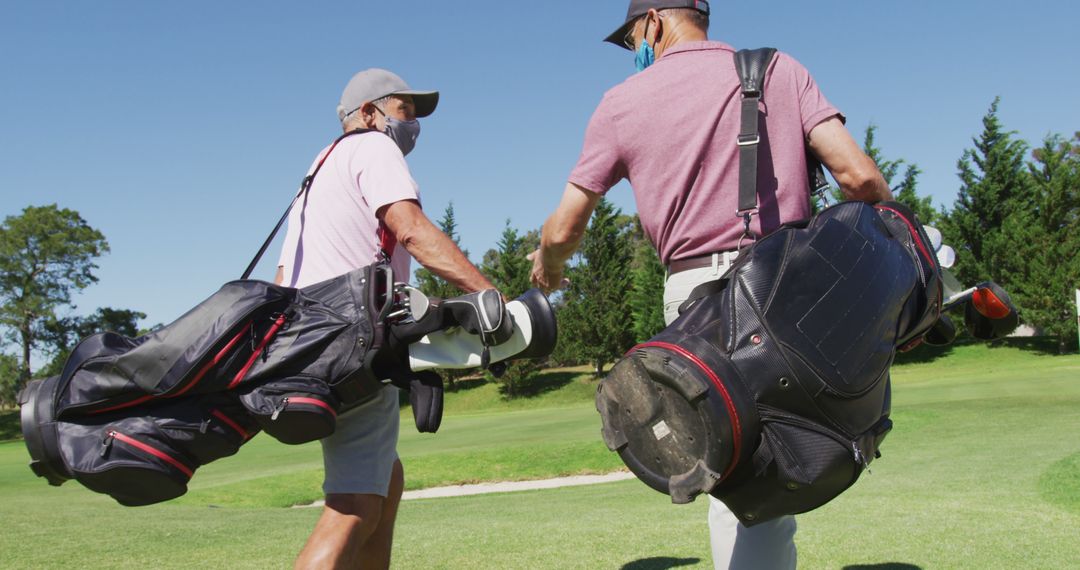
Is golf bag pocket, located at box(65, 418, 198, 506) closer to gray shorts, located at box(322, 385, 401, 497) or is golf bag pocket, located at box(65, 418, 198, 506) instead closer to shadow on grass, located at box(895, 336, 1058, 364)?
gray shorts, located at box(322, 385, 401, 497)

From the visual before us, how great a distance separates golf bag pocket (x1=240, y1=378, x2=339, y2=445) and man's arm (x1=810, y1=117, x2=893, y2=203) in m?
1.78

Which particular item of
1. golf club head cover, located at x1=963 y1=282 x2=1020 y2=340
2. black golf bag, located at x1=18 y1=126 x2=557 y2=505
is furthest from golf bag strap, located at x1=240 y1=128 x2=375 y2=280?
golf club head cover, located at x1=963 y1=282 x2=1020 y2=340

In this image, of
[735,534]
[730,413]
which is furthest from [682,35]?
[735,534]

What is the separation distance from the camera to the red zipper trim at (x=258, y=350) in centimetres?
285

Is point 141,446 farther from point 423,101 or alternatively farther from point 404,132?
point 423,101

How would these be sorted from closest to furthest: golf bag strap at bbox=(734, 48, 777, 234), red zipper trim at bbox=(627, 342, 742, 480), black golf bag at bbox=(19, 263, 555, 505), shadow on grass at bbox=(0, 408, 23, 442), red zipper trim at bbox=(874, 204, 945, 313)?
1. red zipper trim at bbox=(627, 342, 742, 480)
2. red zipper trim at bbox=(874, 204, 945, 313)
3. golf bag strap at bbox=(734, 48, 777, 234)
4. black golf bag at bbox=(19, 263, 555, 505)
5. shadow on grass at bbox=(0, 408, 23, 442)

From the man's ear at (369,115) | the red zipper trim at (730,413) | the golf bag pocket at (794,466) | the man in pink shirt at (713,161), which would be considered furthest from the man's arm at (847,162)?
the man's ear at (369,115)

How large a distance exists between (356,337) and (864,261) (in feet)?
5.24

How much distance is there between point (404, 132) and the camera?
389cm

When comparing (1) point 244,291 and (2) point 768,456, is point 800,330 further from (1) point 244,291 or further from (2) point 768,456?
(1) point 244,291

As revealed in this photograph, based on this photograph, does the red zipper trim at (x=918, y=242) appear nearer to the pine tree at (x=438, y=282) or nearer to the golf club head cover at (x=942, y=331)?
the golf club head cover at (x=942, y=331)

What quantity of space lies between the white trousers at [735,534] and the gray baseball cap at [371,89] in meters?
1.56

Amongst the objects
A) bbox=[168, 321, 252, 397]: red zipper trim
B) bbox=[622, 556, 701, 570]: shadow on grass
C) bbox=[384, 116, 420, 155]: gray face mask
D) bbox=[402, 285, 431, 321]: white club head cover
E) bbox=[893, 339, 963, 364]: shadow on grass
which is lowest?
bbox=[893, 339, 963, 364]: shadow on grass

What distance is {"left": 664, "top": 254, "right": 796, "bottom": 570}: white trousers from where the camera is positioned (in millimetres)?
2807
